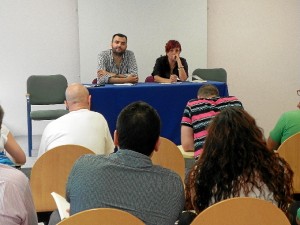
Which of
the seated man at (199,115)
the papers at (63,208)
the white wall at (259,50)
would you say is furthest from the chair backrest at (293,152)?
the white wall at (259,50)

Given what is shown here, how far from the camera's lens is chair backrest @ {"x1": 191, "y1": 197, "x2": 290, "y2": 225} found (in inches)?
59.8

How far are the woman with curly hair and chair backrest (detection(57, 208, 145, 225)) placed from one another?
0.57 meters

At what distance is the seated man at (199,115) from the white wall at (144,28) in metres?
3.59

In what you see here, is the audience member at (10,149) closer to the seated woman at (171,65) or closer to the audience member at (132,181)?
the audience member at (132,181)

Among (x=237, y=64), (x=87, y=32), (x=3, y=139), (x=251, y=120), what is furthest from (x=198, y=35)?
(x=251, y=120)

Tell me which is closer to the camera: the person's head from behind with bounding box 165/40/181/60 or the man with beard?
the man with beard

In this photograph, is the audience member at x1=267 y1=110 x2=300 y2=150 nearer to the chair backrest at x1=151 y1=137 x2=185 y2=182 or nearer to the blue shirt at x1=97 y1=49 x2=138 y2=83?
the chair backrest at x1=151 y1=137 x2=185 y2=182

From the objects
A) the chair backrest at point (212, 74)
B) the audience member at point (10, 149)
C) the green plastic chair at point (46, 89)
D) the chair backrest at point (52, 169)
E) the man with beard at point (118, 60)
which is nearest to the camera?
the chair backrest at point (52, 169)

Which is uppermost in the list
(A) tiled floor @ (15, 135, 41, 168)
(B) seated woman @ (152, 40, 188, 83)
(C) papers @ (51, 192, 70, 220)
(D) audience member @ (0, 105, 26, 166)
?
(B) seated woman @ (152, 40, 188, 83)

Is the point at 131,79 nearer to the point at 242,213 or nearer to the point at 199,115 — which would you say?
the point at 199,115

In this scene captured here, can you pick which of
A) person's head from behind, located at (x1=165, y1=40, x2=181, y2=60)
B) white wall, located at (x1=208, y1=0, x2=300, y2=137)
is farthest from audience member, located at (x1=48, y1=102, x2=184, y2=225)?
white wall, located at (x1=208, y1=0, x2=300, y2=137)

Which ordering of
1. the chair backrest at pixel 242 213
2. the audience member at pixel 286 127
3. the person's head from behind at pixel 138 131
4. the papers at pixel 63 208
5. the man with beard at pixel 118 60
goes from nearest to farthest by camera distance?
the chair backrest at pixel 242 213
the person's head from behind at pixel 138 131
the papers at pixel 63 208
the audience member at pixel 286 127
the man with beard at pixel 118 60

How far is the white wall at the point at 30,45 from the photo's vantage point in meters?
6.66

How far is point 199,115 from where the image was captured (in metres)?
3.24
